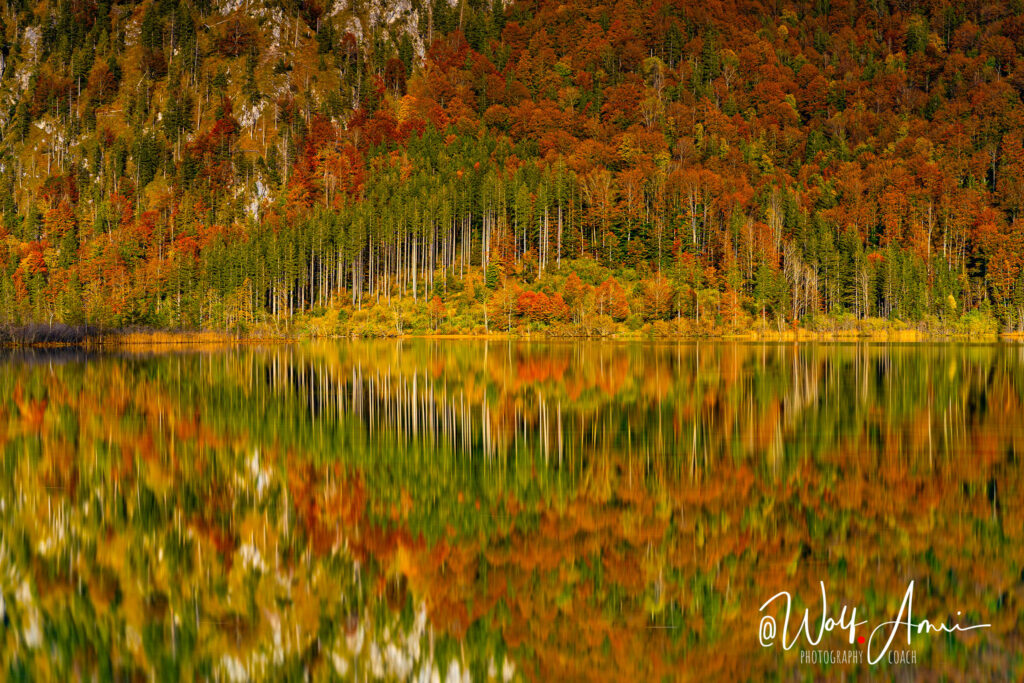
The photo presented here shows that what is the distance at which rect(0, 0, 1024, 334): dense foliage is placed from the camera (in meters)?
109

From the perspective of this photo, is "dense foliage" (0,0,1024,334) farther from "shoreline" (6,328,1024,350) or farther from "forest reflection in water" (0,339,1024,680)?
"forest reflection in water" (0,339,1024,680)

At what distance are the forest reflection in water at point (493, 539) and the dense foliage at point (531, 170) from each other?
7228cm

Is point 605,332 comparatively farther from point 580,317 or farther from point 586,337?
point 580,317

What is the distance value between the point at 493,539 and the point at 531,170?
10923 centimetres

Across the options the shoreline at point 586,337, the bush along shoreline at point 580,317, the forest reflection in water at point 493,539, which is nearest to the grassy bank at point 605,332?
the shoreline at point 586,337

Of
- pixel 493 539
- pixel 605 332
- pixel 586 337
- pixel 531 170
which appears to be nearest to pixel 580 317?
pixel 586 337

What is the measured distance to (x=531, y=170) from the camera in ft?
390

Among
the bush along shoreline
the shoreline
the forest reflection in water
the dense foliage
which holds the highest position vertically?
the dense foliage

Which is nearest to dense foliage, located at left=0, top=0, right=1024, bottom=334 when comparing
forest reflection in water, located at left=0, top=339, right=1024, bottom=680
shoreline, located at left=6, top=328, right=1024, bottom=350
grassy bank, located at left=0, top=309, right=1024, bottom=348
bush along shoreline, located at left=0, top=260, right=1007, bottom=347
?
bush along shoreline, located at left=0, top=260, right=1007, bottom=347

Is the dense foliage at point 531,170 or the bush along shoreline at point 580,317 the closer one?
the bush along shoreline at point 580,317

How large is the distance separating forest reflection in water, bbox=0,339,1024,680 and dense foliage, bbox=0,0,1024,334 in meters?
72.3

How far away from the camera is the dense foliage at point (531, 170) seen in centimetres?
10875

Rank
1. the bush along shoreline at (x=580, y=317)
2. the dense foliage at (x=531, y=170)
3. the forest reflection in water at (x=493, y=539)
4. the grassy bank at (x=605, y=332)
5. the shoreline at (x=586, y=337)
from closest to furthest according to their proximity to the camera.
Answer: the forest reflection in water at (x=493, y=539) → the shoreline at (x=586, y=337) → the grassy bank at (x=605, y=332) → the bush along shoreline at (x=580, y=317) → the dense foliage at (x=531, y=170)

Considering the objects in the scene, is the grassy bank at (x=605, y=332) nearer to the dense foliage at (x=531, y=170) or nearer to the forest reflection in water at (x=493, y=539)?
the dense foliage at (x=531, y=170)
